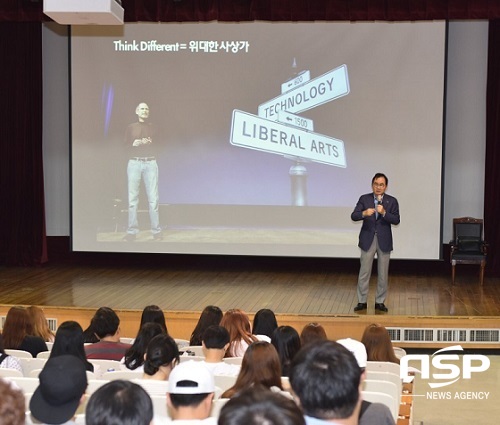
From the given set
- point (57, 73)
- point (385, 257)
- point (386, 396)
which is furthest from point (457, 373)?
point (57, 73)

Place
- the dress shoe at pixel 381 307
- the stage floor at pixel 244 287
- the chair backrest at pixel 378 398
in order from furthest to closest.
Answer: the stage floor at pixel 244 287, the dress shoe at pixel 381 307, the chair backrest at pixel 378 398

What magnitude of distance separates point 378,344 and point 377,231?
2876 mm

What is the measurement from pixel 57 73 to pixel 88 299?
3.54 meters

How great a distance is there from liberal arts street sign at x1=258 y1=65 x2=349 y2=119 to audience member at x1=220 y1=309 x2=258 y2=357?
15.3 ft

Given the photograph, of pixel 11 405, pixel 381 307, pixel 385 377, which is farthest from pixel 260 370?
pixel 381 307

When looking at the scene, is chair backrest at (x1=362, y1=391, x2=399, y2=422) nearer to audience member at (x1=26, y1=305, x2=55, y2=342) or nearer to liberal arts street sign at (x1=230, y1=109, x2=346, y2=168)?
audience member at (x1=26, y1=305, x2=55, y2=342)

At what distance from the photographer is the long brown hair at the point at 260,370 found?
314cm

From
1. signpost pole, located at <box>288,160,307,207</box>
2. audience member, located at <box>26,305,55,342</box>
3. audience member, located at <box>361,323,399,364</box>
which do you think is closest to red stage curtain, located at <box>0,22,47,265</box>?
signpost pole, located at <box>288,160,307,207</box>

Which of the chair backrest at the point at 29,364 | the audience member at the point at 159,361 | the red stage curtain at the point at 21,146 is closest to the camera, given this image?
the audience member at the point at 159,361

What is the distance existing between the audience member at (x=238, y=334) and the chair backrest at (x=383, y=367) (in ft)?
2.51

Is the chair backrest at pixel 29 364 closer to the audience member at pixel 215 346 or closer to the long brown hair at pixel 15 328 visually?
the audience member at pixel 215 346

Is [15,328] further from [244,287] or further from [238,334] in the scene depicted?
[244,287]

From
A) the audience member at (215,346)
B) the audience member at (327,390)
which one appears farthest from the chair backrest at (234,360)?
the audience member at (327,390)

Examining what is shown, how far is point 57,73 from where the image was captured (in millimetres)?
10086
